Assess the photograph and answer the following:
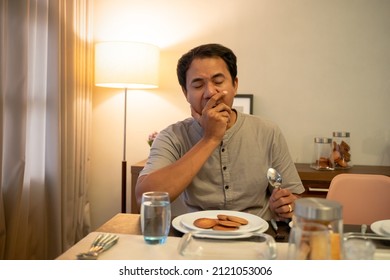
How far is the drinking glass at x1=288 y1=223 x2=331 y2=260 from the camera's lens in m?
0.55

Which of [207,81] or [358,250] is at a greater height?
[207,81]

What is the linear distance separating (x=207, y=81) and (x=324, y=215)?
0.84 meters

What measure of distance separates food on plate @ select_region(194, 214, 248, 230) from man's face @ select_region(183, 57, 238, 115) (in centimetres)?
53

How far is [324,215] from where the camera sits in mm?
540

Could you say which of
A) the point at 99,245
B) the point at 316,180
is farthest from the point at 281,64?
the point at 99,245

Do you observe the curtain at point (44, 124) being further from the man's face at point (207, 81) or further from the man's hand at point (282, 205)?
the man's hand at point (282, 205)

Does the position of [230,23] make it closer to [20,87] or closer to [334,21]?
[334,21]

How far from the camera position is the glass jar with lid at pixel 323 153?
2.33 metres

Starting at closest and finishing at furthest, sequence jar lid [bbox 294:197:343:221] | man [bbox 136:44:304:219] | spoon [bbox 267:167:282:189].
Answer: jar lid [bbox 294:197:343:221], spoon [bbox 267:167:282:189], man [bbox 136:44:304:219]

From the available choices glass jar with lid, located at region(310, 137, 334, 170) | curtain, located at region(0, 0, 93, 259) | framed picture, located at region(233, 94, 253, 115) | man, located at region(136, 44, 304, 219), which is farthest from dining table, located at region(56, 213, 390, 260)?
framed picture, located at region(233, 94, 253, 115)

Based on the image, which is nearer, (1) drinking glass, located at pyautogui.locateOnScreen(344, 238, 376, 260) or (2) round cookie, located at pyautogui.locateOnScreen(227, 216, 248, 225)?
(1) drinking glass, located at pyautogui.locateOnScreen(344, 238, 376, 260)

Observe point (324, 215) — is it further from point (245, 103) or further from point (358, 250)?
point (245, 103)

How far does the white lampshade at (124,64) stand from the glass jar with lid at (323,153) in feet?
3.91

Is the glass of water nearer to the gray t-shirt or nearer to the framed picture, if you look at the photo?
the gray t-shirt
